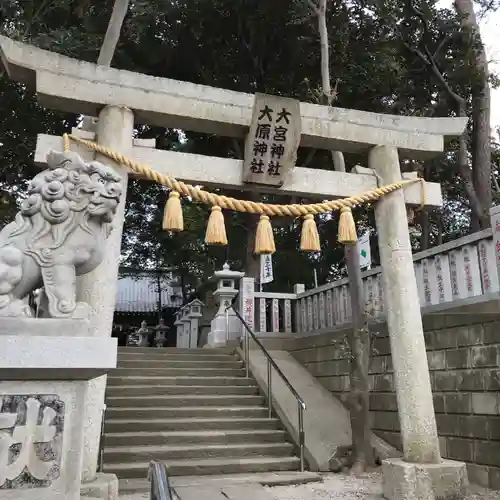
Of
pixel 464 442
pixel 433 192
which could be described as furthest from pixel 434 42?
pixel 464 442

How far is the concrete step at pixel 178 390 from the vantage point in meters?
7.43

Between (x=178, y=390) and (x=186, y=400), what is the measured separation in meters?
0.34

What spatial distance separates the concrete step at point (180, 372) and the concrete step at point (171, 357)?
44 centimetres

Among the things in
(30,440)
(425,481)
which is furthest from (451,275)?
(30,440)

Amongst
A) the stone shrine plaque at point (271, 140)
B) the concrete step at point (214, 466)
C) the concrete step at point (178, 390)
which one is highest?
the stone shrine plaque at point (271, 140)

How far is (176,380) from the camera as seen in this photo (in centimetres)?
807

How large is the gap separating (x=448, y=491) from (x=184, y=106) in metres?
4.59

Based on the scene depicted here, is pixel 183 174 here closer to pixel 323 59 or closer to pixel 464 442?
pixel 323 59

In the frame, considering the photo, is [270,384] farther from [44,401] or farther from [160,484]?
[160,484]

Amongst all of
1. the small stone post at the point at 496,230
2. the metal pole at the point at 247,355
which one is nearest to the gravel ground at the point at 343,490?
the small stone post at the point at 496,230

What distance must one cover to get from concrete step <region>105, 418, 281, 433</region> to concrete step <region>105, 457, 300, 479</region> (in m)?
0.72

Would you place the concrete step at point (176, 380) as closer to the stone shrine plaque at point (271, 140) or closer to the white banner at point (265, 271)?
the white banner at point (265, 271)

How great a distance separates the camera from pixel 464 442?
5.63 metres

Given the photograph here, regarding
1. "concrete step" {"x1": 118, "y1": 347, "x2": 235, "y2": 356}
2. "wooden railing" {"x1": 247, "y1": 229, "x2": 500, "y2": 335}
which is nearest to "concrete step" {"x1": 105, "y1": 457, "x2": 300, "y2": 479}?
"wooden railing" {"x1": 247, "y1": 229, "x2": 500, "y2": 335}
